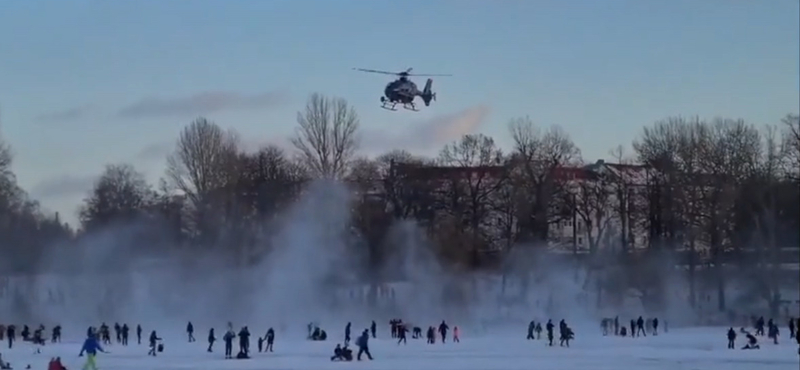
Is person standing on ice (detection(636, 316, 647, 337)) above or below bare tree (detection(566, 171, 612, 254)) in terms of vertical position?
below

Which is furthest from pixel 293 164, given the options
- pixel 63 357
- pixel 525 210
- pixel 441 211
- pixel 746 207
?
pixel 746 207

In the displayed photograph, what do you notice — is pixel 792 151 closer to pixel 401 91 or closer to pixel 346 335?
pixel 346 335

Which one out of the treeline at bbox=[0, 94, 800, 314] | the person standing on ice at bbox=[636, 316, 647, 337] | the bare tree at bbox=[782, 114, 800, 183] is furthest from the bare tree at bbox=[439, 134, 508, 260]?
the bare tree at bbox=[782, 114, 800, 183]

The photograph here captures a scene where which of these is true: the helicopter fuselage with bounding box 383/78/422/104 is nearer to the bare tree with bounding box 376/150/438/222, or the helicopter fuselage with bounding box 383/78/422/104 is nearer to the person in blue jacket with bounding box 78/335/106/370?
the bare tree with bounding box 376/150/438/222

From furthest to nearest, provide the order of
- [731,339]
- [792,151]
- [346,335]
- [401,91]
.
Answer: [401,91] → [346,335] → [731,339] → [792,151]

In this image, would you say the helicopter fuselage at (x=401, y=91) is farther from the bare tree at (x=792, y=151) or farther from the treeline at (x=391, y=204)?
the bare tree at (x=792, y=151)

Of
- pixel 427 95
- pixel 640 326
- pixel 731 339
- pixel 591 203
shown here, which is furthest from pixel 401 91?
pixel 731 339

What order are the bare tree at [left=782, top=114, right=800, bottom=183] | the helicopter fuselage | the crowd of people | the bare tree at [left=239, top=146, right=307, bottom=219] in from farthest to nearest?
the bare tree at [left=239, top=146, right=307, bottom=219] < the helicopter fuselage < the crowd of people < the bare tree at [left=782, top=114, right=800, bottom=183]

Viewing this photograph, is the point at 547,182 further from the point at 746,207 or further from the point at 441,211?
the point at 746,207
